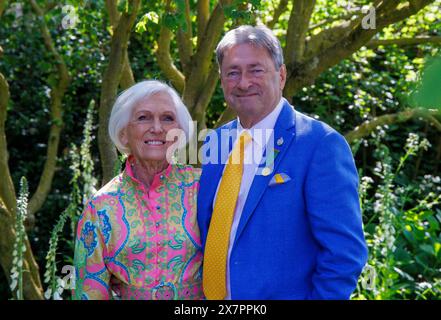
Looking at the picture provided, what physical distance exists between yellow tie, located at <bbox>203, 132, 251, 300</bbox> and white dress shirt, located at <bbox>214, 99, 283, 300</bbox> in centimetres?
1

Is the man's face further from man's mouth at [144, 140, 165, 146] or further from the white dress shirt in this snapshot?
man's mouth at [144, 140, 165, 146]

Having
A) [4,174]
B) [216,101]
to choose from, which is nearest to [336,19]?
[216,101]

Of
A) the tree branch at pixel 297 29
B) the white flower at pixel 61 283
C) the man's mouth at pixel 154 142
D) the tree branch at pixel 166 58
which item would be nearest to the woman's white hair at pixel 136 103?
the man's mouth at pixel 154 142

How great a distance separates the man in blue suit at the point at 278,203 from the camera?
2.33 metres

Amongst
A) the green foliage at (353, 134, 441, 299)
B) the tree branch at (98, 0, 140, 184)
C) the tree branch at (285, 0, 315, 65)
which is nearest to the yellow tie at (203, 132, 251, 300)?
the tree branch at (98, 0, 140, 184)

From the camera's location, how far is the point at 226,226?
2467mm

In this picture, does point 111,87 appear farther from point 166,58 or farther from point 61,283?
point 61,283

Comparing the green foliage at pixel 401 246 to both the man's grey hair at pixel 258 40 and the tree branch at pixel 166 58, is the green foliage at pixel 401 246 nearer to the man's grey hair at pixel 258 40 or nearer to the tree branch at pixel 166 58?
the tree branch at pixel 166 58

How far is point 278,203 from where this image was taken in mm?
2385

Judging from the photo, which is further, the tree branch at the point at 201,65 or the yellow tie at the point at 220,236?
the tree branch at the point at 201,65

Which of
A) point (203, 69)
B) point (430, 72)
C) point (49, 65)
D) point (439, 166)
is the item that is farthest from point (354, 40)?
point (439, 166)

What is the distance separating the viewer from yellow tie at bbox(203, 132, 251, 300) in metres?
2.46

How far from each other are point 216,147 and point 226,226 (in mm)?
377
